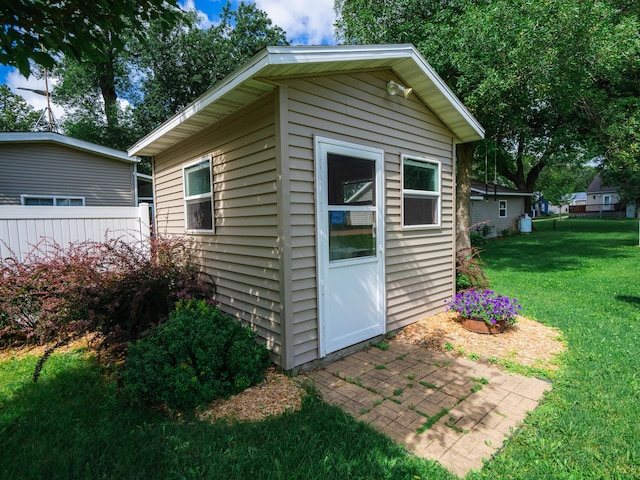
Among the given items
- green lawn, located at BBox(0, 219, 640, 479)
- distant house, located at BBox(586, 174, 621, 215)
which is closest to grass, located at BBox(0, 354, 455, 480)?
green lawn, located at BBox(0, 219, 640, 479)

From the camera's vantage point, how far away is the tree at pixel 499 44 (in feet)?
22.1

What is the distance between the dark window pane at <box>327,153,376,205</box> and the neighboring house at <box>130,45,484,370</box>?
0.02m

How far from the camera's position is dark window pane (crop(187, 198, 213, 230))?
4.77 metres

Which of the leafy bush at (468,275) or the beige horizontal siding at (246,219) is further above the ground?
the beige horizontal siding at (246,219)

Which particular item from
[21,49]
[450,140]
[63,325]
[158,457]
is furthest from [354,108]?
[63,325]

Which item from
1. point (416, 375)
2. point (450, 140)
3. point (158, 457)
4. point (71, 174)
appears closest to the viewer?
point (158, 457)

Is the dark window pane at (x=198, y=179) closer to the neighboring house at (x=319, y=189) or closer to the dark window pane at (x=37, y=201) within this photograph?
the neighboring house at (x=319, y=189)

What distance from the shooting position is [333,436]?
2436 millimetres

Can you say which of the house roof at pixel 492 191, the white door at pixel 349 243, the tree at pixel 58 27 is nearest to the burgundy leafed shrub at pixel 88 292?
the white door at pixel 349 243

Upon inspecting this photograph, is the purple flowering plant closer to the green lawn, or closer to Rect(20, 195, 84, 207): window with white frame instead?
the green lawn

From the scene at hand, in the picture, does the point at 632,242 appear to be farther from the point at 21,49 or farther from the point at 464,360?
the point at 21,49

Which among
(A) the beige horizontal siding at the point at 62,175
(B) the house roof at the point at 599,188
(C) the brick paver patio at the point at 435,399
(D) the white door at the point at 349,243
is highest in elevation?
(B) the house roof at the point at 599,188

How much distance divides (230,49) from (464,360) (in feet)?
66.9

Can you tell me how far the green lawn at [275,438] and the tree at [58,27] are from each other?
8.79ft
